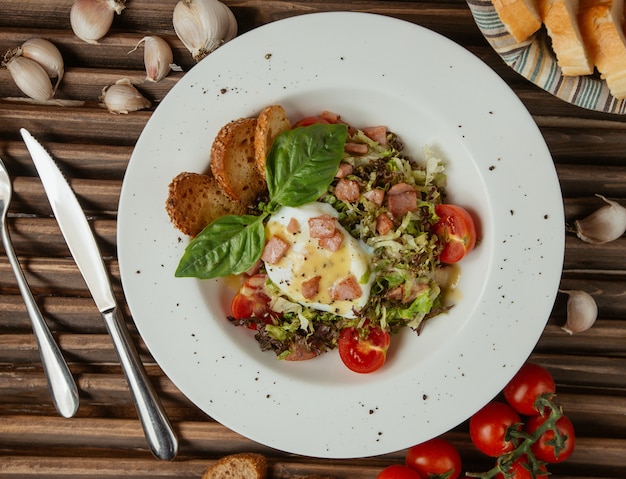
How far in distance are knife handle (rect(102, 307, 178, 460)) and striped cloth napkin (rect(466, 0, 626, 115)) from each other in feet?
8.58

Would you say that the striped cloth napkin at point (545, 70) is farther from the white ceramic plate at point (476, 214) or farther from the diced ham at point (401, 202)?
the diced ham at point (401, 202)

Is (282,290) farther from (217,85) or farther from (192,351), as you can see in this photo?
(217,85)

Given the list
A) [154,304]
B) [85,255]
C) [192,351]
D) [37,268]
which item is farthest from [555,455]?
[37,268]

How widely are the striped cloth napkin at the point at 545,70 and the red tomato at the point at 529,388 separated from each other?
1548 millimetres

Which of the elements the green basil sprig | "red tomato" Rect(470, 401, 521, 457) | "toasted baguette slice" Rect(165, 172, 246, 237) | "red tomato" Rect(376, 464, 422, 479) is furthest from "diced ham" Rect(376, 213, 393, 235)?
"red tomato" Rect(376, 464, 422, 479)

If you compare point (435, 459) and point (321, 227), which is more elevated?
point (321, 227)

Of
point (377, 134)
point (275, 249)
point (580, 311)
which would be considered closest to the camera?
point (275, 249)

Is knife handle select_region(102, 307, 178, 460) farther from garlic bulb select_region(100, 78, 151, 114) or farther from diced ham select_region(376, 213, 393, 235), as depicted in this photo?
diced ham select_region(376, 213, 393, 235)

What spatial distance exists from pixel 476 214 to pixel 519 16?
1032 millimetres

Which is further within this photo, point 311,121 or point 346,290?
point 311,121

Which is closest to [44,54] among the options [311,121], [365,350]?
[311,121]

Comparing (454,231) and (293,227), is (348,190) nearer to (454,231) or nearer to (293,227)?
(293,227)

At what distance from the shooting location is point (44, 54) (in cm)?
350

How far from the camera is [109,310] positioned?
3.51 m
